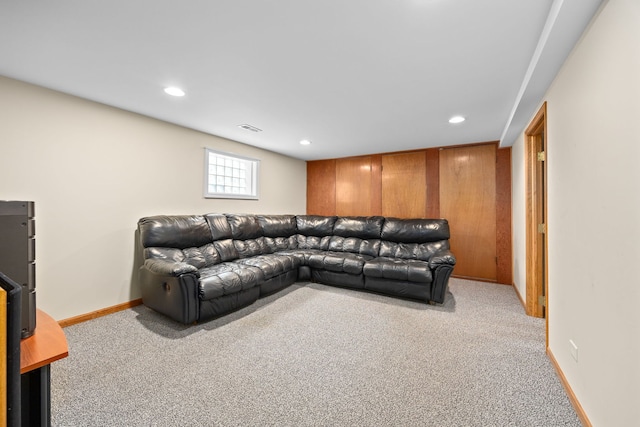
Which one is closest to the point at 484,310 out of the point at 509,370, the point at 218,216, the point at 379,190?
the point at 509,370

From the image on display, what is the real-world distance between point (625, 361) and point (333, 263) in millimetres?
2944

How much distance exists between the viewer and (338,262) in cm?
381

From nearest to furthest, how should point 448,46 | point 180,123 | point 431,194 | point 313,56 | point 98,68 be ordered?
point 448,46
point 313,56
point 98,68
point 180,123
point 431,194

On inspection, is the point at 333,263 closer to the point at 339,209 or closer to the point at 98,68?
the point at 339,209

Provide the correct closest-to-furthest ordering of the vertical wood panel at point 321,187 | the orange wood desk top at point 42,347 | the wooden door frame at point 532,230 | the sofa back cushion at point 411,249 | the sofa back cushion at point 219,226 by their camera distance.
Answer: the orange wood desk top at point 42,347
the wooden door frame at point 532,230
the sofa back cushion at point 219,226
the sofa back cushion at point 411,249
the vertical wood panel at point 321,187

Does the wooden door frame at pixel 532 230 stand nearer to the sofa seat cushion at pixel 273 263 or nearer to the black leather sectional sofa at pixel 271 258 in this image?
the black leather sectional sofa at pixel 271 258

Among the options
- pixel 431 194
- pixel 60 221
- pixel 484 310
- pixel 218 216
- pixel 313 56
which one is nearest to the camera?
pixel 313 56

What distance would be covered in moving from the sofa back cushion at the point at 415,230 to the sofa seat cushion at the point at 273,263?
1.58 m

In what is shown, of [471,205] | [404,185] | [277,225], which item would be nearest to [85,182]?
[277,225]

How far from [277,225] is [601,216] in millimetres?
4004

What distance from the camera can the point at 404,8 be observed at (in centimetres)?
145

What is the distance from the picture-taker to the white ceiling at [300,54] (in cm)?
147

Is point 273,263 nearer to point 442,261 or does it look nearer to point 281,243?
point 281,243

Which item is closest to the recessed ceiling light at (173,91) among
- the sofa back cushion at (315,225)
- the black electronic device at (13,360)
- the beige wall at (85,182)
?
the beige wall at (85,182)
